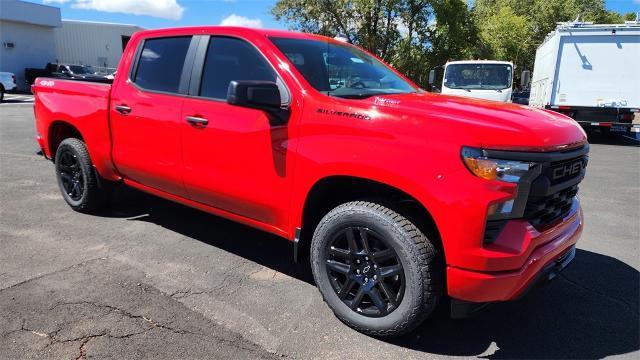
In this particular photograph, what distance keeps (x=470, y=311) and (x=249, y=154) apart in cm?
174

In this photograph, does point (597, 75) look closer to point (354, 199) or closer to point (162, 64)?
point (354, 199)

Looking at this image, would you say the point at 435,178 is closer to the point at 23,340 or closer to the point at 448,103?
the point at 448,103

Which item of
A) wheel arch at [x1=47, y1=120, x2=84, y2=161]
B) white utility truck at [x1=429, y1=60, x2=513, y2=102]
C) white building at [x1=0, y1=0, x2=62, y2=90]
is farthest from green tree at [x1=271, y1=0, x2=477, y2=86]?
wheel arch at [x1=47, y1=120, x2=84, y2=161]

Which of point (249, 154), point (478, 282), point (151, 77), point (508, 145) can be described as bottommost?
point (478, 282)

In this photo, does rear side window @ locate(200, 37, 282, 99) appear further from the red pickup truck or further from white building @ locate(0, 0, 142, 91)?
white building @ locate(0, 0, 142, 91)

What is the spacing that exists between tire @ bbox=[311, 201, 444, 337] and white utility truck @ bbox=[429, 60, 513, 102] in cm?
1118

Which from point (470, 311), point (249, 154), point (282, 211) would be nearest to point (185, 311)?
point (282, 211)

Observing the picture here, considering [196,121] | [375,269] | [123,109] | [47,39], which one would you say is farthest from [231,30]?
[47,39]

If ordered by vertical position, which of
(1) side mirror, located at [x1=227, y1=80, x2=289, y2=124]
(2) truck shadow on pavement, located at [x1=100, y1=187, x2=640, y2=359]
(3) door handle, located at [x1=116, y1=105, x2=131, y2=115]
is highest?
(1) side mirror, located at [x1=227, y1=80, x2=289, y2=124]

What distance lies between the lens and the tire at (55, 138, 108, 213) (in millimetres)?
4926

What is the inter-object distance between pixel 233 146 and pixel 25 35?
115 feet

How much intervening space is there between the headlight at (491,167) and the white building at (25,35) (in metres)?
34.7

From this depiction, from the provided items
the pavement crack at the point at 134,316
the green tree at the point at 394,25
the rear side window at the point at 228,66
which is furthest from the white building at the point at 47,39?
the pavement crack at the point at 134,316

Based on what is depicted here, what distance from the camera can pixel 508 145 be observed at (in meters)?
2.50
